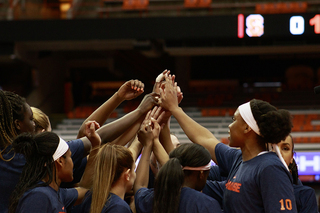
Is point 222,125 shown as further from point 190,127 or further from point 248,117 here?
point 248,117

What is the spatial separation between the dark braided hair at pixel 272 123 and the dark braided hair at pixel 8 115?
4.77 ft

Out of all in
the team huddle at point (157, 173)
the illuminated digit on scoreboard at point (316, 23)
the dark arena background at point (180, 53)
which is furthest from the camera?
the dark arena background at point (180, 53)

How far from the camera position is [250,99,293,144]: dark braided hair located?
87.2 inches

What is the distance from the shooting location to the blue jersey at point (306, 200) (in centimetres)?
254

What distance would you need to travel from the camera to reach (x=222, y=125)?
1084 centimetres

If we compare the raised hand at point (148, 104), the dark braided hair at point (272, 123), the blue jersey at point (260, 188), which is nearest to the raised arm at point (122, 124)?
the raised hand at point (148, 104)

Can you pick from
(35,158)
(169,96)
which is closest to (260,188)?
(169,96)

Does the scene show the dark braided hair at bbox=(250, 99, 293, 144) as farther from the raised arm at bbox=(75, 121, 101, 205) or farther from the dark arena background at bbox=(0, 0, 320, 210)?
the dark arena background at bbox=(0, 0, 320, 210)

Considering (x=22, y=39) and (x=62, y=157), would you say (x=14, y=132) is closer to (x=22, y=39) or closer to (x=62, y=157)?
(x=62, y=157)

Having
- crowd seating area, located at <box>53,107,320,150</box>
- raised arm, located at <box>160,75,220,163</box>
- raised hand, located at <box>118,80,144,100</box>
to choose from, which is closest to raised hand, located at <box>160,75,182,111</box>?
raised arm, located at <box>160,75,220,163</box>

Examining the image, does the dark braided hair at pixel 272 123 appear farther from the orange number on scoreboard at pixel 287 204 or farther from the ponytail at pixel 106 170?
the ponytail at pixel 106 170

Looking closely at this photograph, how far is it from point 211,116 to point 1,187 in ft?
31.0

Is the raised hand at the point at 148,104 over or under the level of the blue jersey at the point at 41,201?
over

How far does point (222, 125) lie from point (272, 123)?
870 cm
